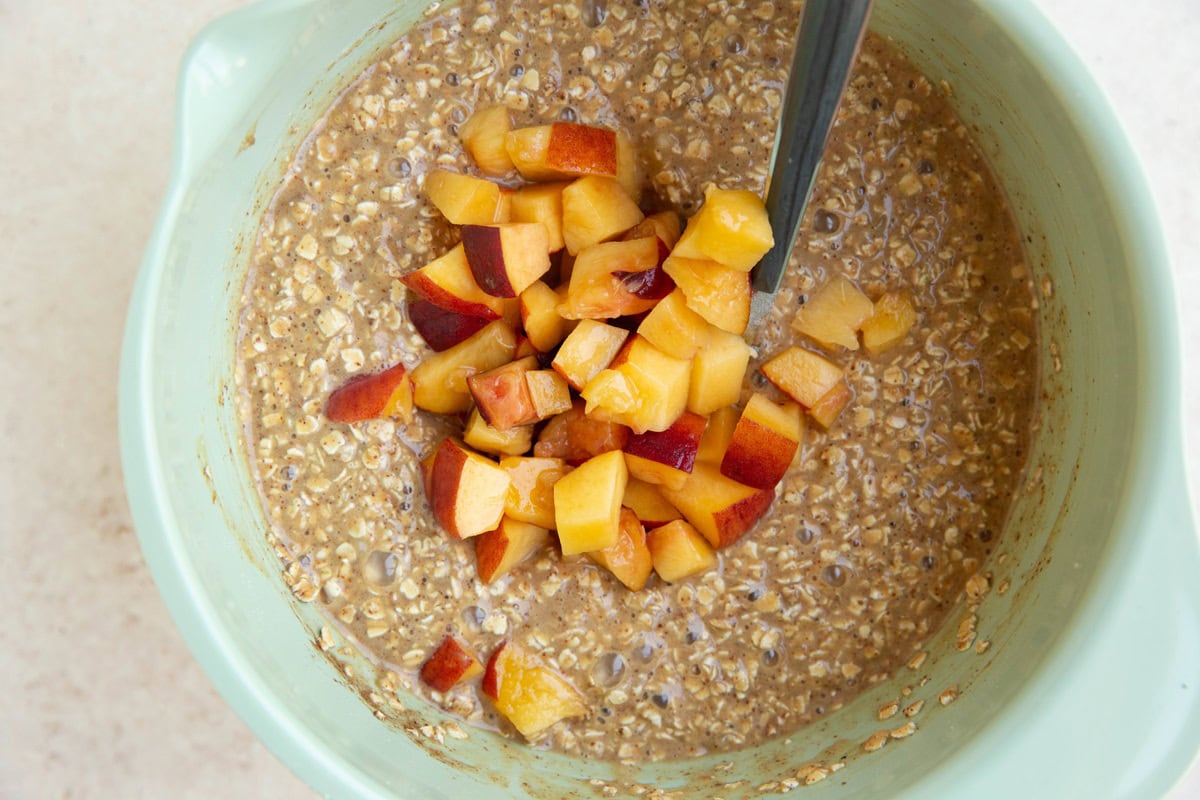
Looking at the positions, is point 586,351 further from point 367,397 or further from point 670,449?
point 367,397

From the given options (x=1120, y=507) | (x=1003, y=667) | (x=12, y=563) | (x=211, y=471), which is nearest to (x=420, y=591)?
(x=211, y=471)

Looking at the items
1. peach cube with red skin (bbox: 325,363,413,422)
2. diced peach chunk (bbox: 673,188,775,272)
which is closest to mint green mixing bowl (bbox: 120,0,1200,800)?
peach cube with red skin (bbox: 325,363,413,422)

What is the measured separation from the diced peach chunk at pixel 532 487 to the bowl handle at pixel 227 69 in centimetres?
52

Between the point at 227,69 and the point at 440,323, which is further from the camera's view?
the point at 440,323

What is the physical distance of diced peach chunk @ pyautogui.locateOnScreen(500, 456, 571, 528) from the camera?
4.31 feet

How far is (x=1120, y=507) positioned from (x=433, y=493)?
81 centimetres

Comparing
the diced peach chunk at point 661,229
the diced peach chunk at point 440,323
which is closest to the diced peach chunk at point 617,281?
the diced peach chunk at point 661,229

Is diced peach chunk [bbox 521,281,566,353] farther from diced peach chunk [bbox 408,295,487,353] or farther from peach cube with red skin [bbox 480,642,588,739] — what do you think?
peach cube with red skin [bbox 480,642,588,739]

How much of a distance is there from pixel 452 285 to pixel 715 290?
1.08 feet

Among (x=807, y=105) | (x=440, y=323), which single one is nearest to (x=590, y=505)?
(x=440, y=323)

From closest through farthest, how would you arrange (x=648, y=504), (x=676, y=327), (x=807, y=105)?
(x=807, y=105) → (x=676, y=327) → (x=648, y=504)

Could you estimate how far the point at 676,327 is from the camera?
4.10 ft

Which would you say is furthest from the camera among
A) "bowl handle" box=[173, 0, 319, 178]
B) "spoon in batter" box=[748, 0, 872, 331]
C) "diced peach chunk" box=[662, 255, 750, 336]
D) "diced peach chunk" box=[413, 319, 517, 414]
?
"diced peach chunk" box=[413, 319, 517, 414]

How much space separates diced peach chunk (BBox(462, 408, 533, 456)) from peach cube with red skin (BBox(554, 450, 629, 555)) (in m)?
0.08
